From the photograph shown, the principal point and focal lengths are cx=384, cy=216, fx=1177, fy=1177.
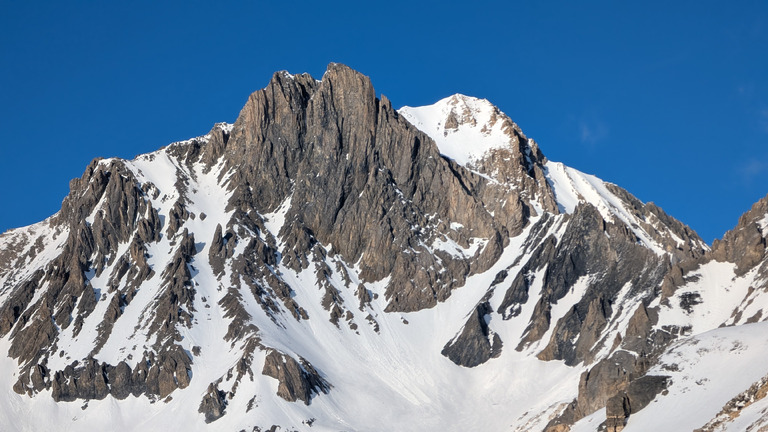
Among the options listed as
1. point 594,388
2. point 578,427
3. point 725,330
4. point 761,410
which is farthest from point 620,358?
point 761,410

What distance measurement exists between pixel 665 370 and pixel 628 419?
824cm

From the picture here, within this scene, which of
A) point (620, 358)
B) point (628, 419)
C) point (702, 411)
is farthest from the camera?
point (620, 358)

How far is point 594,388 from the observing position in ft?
608

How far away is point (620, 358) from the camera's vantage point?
648 feet

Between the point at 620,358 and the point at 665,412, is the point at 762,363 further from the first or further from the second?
the point at 620,358

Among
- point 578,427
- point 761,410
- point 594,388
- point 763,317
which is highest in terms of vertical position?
point 763,317

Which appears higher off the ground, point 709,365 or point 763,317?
point 763,317

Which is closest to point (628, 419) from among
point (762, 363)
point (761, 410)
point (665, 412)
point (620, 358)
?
point (665, 412)

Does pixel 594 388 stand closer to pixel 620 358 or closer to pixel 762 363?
pixel 620 358

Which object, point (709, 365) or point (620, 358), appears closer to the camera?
point (709, 365)

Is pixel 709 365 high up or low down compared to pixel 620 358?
down

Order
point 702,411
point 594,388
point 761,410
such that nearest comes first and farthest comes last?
point 761,410
point 702,411
point 594,388

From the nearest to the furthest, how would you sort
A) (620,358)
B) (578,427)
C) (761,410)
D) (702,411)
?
1. (761,410)
2. (702,411)
3. (578,427)
4. (620,358)

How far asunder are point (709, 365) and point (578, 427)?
28765 mm
